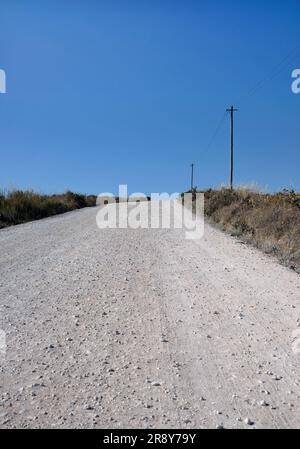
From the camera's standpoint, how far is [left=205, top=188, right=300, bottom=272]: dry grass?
8.76 metres

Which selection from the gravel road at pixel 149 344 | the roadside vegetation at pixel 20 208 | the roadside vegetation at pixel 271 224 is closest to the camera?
the gravel road at pixel 149 344

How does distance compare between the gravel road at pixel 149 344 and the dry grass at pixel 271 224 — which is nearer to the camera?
the gravel road at pixel 149 344

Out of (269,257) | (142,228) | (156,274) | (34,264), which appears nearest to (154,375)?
(156,274)

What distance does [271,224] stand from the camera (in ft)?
37.3

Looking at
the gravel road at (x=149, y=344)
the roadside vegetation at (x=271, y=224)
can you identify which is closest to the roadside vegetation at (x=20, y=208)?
the roadside vegetation at (x=271, y=224)

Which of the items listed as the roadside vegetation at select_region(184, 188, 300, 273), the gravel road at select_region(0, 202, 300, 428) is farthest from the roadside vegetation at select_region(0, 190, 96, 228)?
the gravel road at select_region(0, 202, 300, 428)

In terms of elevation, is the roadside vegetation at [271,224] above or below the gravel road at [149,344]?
above

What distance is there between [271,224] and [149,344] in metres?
8.25

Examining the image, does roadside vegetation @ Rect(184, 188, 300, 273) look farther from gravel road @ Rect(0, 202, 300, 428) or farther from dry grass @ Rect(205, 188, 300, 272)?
gravel road @ Rect(0, 202, 300, 428)

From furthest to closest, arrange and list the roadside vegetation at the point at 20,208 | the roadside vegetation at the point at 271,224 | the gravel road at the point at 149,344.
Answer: the roadside vegetation at the point at 20,208, the roadside vegetation at the point at 271,224, the gravel road at the point at 149,344

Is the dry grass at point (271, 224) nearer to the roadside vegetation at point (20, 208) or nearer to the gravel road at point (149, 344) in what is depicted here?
the gravel road at point (149, 344)

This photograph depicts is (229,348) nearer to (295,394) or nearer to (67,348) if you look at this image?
(295,394)

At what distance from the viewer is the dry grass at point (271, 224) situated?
28.8ft
